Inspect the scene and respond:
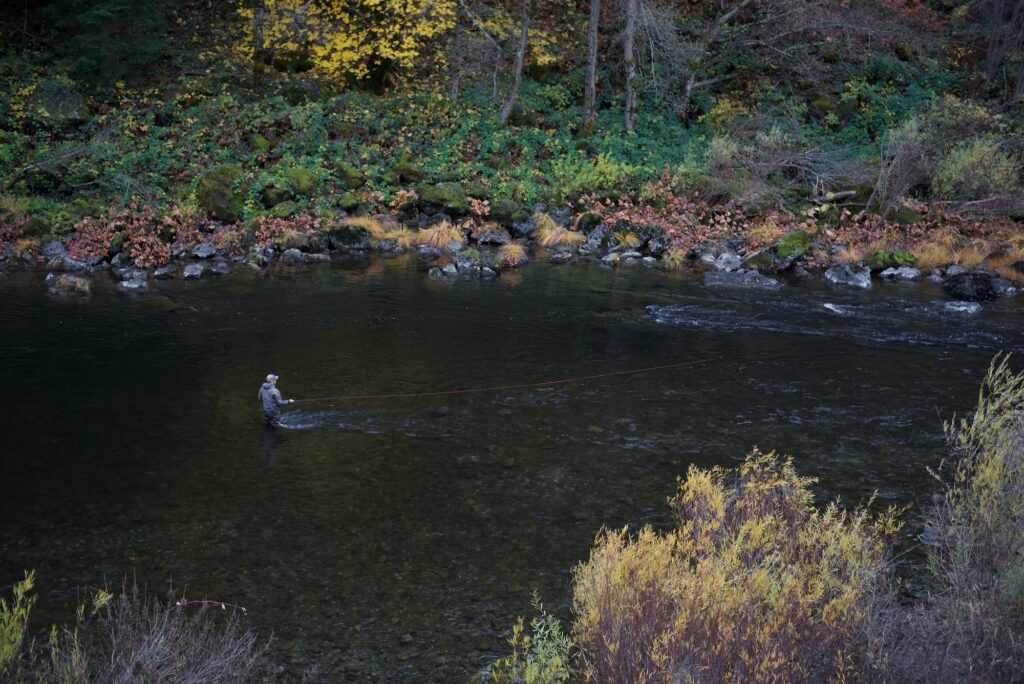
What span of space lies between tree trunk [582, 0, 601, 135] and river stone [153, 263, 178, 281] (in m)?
14.4

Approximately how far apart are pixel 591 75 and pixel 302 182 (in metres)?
10.7

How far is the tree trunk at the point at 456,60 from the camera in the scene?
96.7ft

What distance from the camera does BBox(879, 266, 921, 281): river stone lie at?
20.6 meters

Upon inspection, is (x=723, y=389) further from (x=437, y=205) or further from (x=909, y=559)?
(x=437, y=205)

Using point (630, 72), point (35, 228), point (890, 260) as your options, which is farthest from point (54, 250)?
point (890, 260)

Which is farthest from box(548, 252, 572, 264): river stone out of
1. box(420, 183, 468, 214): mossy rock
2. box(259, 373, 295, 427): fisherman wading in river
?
box(259, 373, 295, 427): fisherman wading in river

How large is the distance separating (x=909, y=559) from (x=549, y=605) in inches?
133

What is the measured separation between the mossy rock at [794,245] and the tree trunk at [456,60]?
13017mm

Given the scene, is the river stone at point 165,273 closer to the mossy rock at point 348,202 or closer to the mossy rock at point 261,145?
the mossy rock at point 348,202

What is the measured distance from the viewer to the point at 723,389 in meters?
12.5

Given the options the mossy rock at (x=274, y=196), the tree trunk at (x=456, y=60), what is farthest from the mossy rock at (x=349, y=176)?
the tree trunk at (x=456, y=60)

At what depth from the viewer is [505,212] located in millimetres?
24406

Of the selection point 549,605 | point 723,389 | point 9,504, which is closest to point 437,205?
point 723,389

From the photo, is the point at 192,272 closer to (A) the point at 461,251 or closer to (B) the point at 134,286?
(B) the point at 134,286
